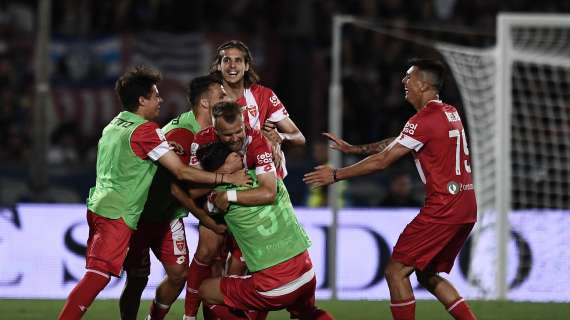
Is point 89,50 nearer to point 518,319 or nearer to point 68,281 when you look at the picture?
point 68,281

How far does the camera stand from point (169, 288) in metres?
8.43

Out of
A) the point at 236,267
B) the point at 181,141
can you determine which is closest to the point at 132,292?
the point at 236,267

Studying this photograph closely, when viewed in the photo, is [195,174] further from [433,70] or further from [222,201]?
[433,70]

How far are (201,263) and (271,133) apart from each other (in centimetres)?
105

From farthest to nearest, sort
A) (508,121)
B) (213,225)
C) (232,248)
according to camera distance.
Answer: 1. (508,121)
2. (232,248)
3. (213,225)

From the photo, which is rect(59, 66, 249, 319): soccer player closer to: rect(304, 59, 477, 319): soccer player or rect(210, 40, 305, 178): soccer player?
rect(210, 40, 305, 178): soccer player

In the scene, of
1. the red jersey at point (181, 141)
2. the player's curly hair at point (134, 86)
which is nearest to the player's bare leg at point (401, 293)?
the red jersey at point (181, 141)

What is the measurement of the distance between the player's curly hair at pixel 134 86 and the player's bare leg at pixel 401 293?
2096mm

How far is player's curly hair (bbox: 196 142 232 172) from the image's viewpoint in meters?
7.65

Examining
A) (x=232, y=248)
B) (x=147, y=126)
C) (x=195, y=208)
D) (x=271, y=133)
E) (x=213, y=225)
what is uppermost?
(x=147, y=126)

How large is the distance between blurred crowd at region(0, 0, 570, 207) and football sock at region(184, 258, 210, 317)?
7266 mm

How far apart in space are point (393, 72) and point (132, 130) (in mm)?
11084

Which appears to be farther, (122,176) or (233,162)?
(122,176)

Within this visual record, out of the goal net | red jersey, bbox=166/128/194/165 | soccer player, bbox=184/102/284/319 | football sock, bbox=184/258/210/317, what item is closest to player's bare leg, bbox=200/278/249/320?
soccer player, bbox=184/102/284/319
